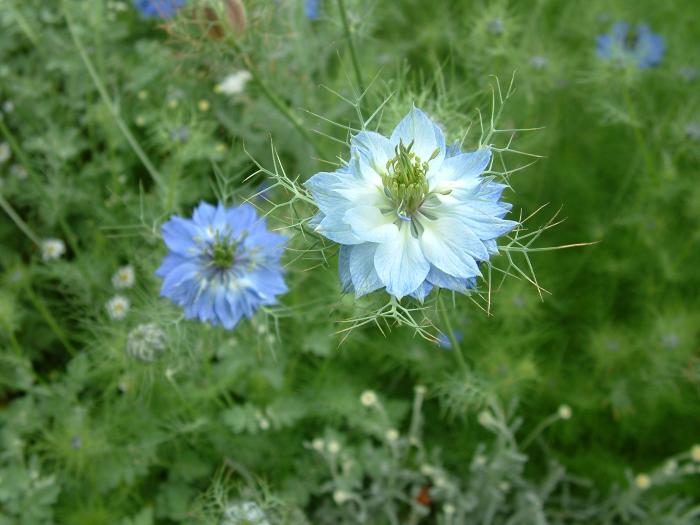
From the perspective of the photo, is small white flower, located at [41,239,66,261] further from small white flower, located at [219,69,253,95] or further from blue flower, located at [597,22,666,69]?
blue flower, located at [597,22,666,69]

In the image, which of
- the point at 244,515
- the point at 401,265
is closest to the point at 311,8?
the point at 401,265

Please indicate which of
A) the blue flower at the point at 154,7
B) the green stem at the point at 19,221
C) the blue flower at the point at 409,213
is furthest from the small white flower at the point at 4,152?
the blue flower at the point at 409,213

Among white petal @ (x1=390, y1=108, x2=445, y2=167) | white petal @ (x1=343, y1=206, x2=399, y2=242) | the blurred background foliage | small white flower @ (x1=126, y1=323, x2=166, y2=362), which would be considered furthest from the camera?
the blurred background foliage

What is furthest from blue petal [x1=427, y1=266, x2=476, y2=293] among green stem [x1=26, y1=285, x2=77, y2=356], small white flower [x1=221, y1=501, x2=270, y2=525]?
green stem [x1=26, y1=285, x2=77, y2=356]

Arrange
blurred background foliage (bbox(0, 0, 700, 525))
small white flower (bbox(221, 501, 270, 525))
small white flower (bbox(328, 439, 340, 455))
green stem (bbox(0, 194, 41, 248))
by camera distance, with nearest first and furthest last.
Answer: small white flower (bbox(221, 501, 270, 525)), small white flower (bbox(328, 439, 340, 455)), blurred background foliage (bbox(0, 0, 700, 525)), green stem (bbox(0, 194, 41, 248))

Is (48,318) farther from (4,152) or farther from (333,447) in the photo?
(333,447)

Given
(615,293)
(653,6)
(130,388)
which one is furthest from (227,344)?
(653,6)
